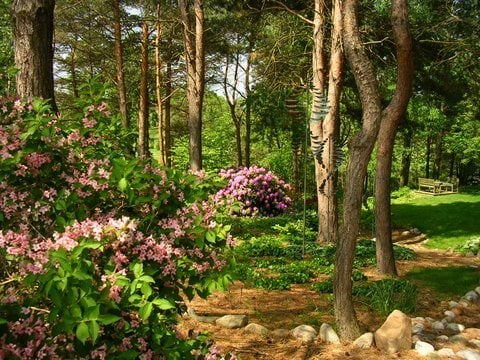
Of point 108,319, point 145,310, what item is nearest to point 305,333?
point 145,310

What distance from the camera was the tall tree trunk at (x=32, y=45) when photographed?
4473 mm

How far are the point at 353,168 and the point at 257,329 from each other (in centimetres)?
217

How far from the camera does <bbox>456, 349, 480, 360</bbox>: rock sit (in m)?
4.76

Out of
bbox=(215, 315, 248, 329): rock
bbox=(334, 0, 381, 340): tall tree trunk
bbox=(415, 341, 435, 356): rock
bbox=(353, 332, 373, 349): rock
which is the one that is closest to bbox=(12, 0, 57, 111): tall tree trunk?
bbox=(215, 315, 248, 329): rock

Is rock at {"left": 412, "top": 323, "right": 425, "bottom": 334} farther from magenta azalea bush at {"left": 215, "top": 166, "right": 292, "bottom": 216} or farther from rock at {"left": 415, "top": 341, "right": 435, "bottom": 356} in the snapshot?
magenta azalea bush at {"left": 215, "top": 166, "right": 292, "bottom": 216}

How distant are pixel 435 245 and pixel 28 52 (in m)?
11.8

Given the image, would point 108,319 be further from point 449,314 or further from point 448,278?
point 448,278

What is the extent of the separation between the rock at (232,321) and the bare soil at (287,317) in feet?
0.26

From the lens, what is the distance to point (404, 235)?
46.7ft

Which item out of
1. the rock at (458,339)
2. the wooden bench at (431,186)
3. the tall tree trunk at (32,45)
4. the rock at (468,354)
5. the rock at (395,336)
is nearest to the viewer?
the tall tree trunk at (32,45)

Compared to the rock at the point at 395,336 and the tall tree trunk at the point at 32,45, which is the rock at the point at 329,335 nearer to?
the rock at the point at 395,336

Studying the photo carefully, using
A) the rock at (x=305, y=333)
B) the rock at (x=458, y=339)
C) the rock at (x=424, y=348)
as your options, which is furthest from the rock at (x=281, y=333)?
the rock at (x=458, y=339)

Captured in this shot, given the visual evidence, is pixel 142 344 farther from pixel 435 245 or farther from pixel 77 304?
pixel 435 245

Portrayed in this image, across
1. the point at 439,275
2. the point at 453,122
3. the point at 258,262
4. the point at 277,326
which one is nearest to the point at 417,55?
the point at 439,275
